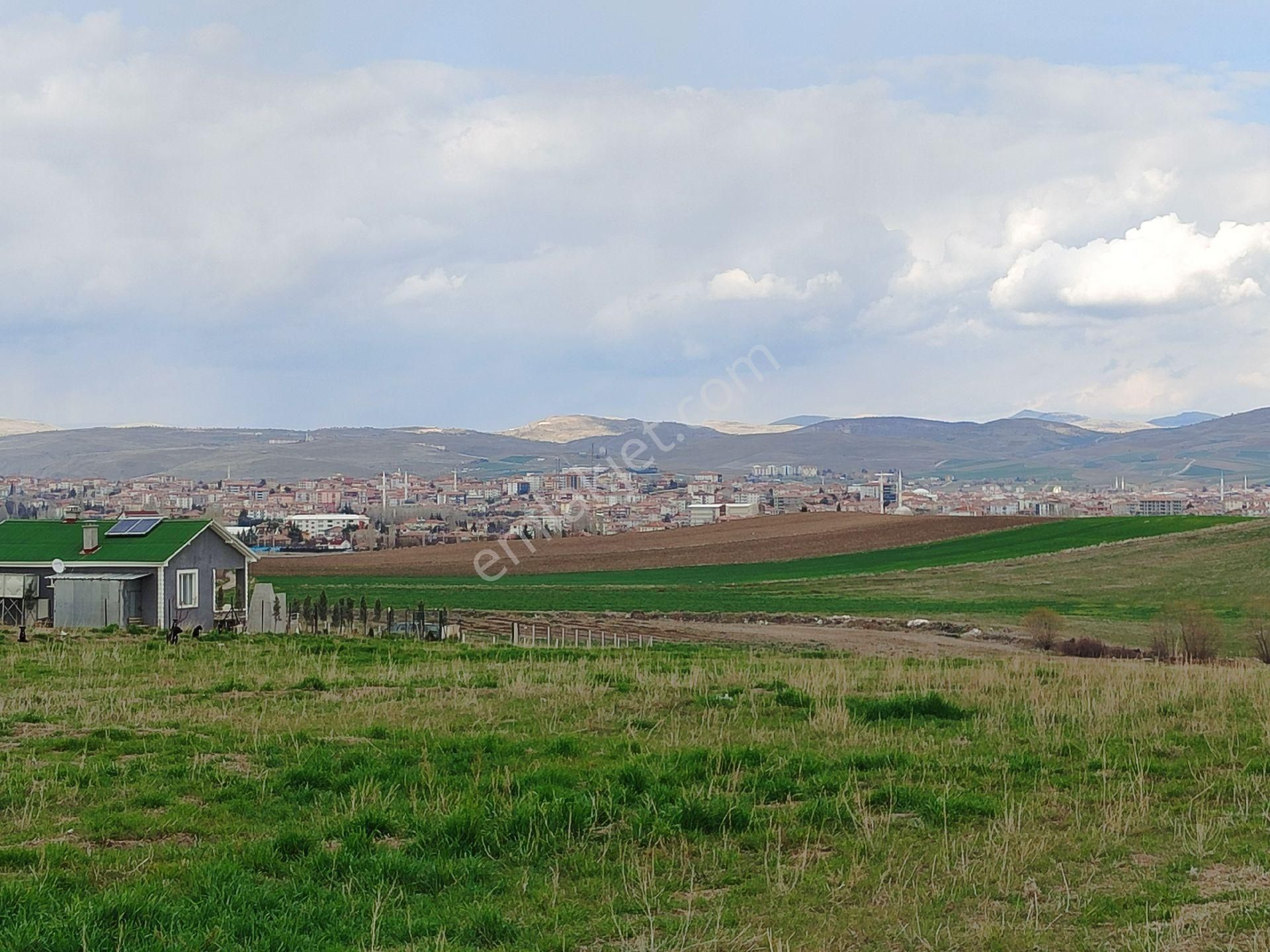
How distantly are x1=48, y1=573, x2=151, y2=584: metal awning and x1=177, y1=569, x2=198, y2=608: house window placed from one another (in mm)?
980

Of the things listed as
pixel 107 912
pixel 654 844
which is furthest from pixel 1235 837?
pixel 107 912

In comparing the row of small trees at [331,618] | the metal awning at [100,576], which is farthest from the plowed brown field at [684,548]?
the metal awning at [100,576]

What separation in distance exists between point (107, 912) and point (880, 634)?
1359 inches

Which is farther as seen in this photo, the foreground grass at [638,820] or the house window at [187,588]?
the house window at [187,588]

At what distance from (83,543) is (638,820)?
3163 cm

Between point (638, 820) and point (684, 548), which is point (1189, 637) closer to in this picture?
point (638, 820)

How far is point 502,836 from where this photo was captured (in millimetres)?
7812

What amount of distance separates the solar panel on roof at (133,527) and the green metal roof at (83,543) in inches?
4.2

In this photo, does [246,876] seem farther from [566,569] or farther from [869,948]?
[566,569]

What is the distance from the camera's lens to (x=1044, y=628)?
124 ft

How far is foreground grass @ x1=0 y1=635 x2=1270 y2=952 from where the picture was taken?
6109mm

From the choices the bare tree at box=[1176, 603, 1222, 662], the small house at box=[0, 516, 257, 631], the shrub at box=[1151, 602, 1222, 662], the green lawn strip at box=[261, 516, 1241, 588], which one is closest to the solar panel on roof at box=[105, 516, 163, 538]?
the small house at box=[0, 516, 257, 631]

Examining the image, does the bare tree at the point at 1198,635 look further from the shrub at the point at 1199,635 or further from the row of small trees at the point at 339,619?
the row of small trees at the point at 339,619

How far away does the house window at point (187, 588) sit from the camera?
34.6 m
